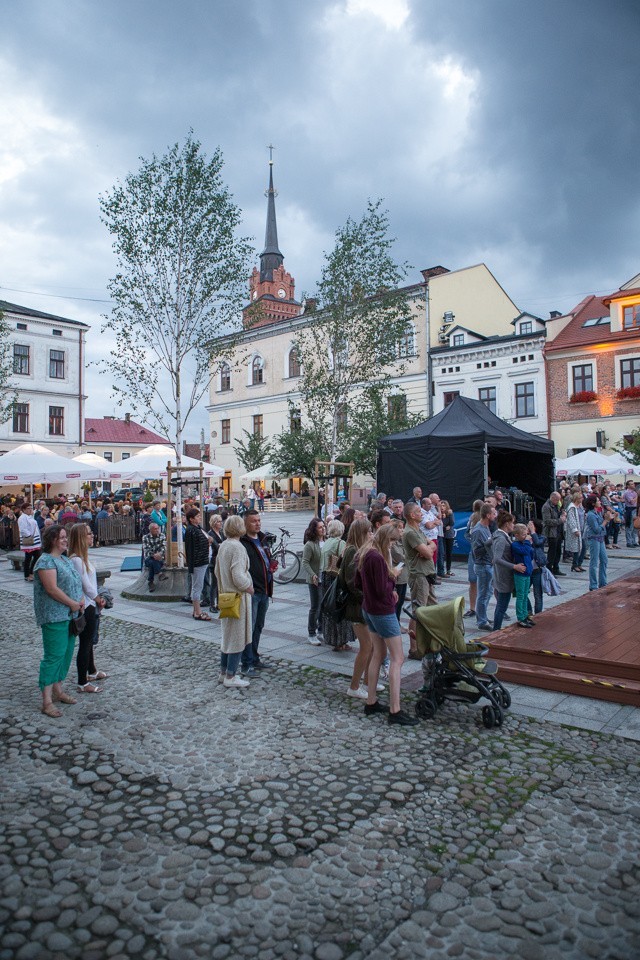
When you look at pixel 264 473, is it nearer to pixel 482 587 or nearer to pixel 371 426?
pixel 371 426

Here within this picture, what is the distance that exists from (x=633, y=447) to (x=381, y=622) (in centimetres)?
2443

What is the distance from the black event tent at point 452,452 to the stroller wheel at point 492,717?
1020cm

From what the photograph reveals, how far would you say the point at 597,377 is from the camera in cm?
3097

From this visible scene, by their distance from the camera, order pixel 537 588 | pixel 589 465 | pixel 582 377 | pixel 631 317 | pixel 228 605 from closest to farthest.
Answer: pixel 228 605, pixel 537 588, pixel 589 465, pixel 631 317, pixel 582 377

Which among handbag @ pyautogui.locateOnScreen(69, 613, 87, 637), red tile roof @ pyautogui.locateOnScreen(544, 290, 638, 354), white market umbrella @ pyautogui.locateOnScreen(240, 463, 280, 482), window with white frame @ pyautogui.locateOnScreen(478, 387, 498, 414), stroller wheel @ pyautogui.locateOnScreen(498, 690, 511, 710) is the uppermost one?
red tile roof @ pyautogui.locateOnScreen(544, 290, 638, 354)

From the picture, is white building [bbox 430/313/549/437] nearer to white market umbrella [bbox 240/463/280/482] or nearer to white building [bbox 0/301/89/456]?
white market umbrella [bbox 240/463/280/482]

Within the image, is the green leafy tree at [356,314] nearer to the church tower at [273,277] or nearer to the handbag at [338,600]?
the handbag at [338,600]

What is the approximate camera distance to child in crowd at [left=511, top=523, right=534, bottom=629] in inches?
304

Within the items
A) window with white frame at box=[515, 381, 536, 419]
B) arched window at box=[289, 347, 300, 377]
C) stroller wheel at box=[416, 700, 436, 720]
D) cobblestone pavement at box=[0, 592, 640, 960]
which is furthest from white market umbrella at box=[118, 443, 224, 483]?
arched window at box=[289, 347, 300, 377]

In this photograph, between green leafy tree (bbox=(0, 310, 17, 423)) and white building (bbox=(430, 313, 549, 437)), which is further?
white building (bbox=(430, 313, 549, 437))

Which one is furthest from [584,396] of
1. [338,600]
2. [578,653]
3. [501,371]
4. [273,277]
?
[273,277]

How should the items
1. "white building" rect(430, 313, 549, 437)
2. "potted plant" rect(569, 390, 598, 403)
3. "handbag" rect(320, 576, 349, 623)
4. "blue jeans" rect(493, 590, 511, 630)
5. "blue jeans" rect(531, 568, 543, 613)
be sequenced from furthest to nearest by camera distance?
"white building" rect(430, 313, 549, 437)
"potted plant" rect(569, 390, 598, 403)
"blue jeans" rect(531, 568, 543, 613)
"blue jeans" rect(493, 590, 511, 630)
"handbag" rect(320, 576, 349, 623)

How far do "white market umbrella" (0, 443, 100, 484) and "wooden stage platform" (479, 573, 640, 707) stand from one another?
15.8 m

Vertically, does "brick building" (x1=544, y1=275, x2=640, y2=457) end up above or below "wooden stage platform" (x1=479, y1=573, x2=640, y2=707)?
above
